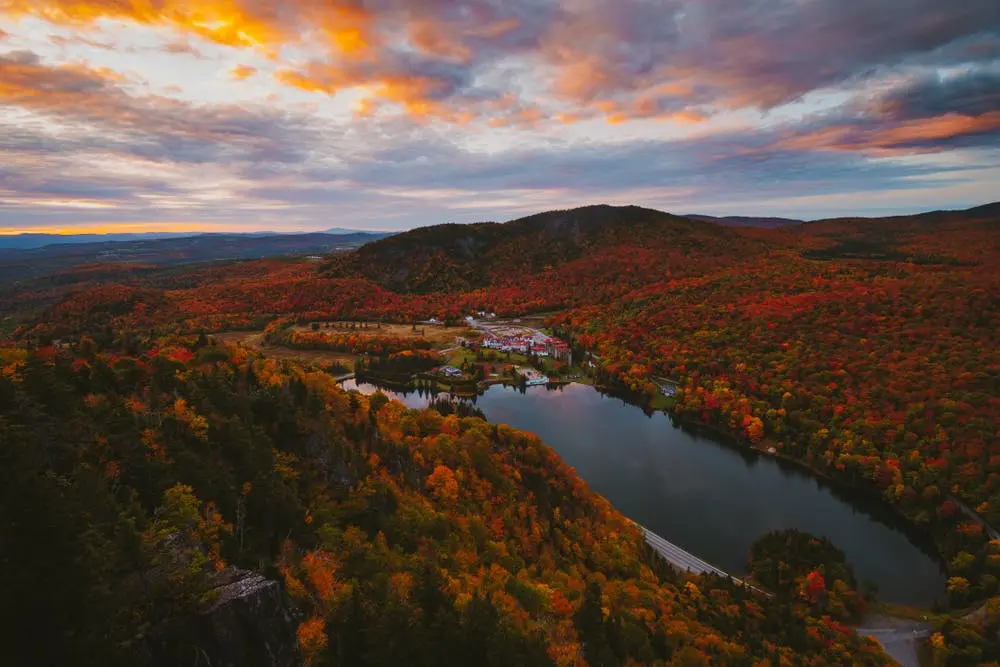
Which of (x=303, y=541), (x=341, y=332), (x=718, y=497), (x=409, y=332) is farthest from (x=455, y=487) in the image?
(x=341, y=332)

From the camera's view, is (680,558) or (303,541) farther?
(680,558)

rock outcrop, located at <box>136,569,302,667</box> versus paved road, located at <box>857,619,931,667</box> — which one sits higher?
rock outcrop, located at <box>136,569,302,667</box>

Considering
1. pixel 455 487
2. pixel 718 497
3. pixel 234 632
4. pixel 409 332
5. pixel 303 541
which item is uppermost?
pixel 234 632

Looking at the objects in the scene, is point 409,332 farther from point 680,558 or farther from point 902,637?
point 902,637

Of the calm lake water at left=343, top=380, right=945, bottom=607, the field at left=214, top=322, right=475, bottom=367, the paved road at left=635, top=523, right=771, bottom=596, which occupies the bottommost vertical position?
the calm lake water at left=343, top=380, right=945, bottom=607

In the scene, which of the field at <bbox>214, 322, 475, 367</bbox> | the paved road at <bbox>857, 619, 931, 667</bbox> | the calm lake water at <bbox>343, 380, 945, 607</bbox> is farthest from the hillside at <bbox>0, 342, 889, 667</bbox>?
the field at <bbox>214, 322, 475, 367</bbox>

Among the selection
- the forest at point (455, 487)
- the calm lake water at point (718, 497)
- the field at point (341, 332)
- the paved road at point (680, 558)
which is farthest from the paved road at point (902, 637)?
the field at point (341, 332)

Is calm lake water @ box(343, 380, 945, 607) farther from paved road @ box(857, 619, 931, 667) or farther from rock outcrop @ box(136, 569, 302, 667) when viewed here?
rock outcrop @ box(136, 569, 302, 667)

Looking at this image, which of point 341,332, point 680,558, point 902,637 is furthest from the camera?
point 341,332
